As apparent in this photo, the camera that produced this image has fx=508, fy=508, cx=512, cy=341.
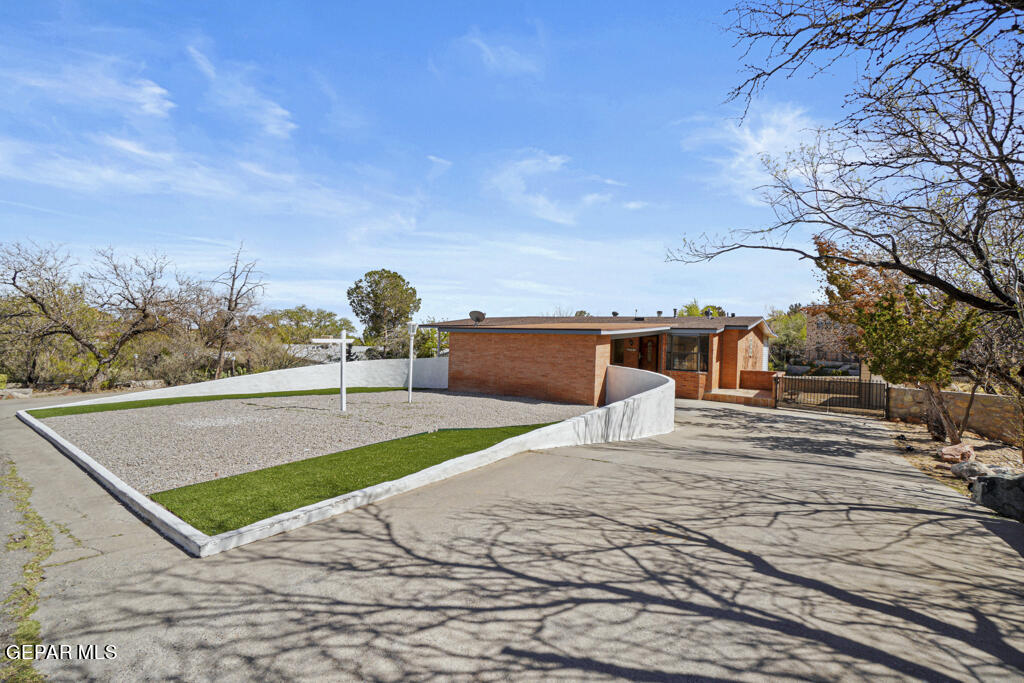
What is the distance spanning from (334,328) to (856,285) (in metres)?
34.2

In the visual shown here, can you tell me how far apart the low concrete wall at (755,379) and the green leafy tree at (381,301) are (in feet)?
75.3

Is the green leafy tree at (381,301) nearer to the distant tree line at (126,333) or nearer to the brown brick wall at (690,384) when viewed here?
the distant tree line at (126,333)

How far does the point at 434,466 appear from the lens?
292 inches

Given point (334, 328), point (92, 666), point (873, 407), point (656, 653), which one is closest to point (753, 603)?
point (656, 653)

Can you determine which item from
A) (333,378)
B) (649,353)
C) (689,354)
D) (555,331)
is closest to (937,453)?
(555,331)

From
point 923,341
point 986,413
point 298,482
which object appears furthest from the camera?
point 986,413

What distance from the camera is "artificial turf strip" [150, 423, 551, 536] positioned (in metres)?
5.70

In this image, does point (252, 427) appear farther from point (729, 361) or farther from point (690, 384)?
point (729, 361)

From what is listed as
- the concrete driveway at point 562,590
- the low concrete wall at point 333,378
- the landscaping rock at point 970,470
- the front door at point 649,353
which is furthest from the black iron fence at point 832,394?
the concrete driveway at point 562,590

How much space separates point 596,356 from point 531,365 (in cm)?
264

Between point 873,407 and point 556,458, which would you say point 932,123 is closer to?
point 556,458

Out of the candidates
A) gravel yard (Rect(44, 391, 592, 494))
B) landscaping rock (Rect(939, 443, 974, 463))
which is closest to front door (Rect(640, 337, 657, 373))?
gravel yard (Rect(44, 391, 592, 494))

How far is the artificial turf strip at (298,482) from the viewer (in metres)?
5.70

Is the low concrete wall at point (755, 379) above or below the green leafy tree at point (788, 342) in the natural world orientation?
below
